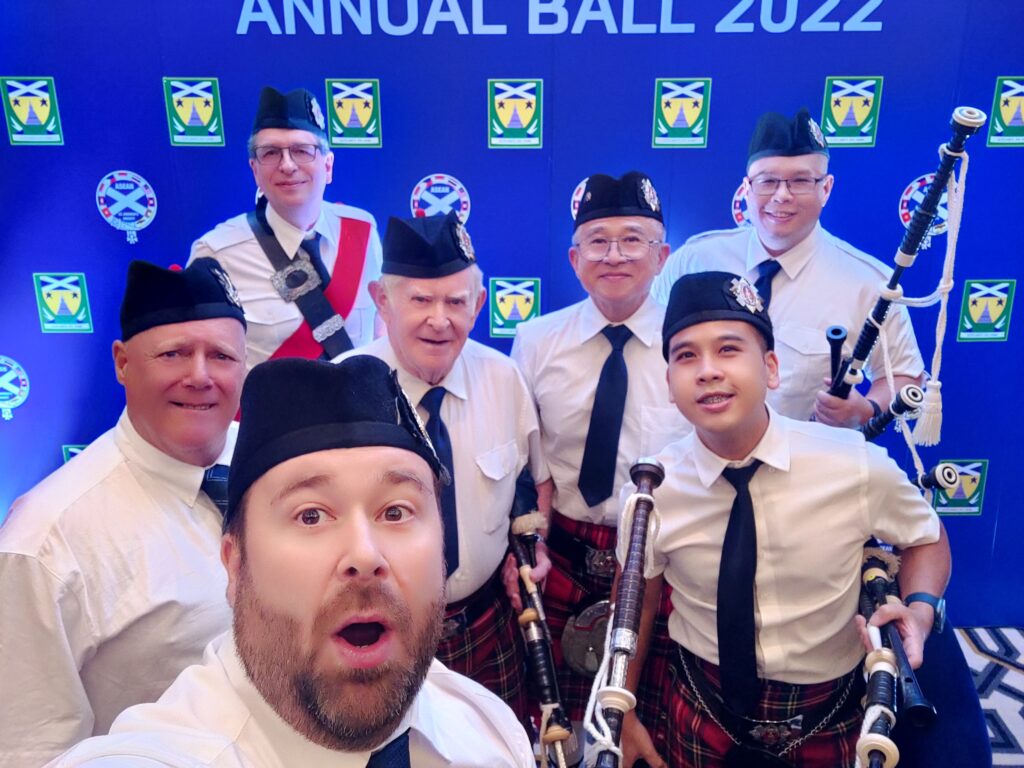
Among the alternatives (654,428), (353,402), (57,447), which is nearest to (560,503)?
(654,428)

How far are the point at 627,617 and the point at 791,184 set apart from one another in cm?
217

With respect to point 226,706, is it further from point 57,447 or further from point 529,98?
point 57,447

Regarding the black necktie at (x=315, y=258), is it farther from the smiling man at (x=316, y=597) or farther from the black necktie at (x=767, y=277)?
the smiling man at (x=316, y=597)

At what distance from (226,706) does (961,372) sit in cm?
404

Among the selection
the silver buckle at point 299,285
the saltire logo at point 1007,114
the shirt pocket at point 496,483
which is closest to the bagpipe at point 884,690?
the shirt pocket at point 496,483

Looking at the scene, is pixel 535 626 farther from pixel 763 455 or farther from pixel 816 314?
pixel 816 314

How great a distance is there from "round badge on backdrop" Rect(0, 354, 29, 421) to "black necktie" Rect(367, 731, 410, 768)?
12.8ft

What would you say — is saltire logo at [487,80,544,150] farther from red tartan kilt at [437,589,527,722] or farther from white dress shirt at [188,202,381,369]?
red tartan kilt at [437,589,527,722]

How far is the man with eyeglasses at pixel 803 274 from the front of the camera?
10.7 feet

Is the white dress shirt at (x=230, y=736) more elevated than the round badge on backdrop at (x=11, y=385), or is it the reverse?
the white dress shirt at (x=230, y=736)

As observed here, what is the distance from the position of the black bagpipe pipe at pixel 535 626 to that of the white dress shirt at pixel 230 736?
1.98 ft

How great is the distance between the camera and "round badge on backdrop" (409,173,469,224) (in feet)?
12.9

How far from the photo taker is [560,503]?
311 centimetres

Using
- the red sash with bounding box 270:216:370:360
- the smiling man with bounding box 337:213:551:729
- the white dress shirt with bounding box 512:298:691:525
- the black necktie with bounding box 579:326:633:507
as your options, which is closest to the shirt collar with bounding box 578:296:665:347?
the white dress shirt with bounding box 512:298:691:525
